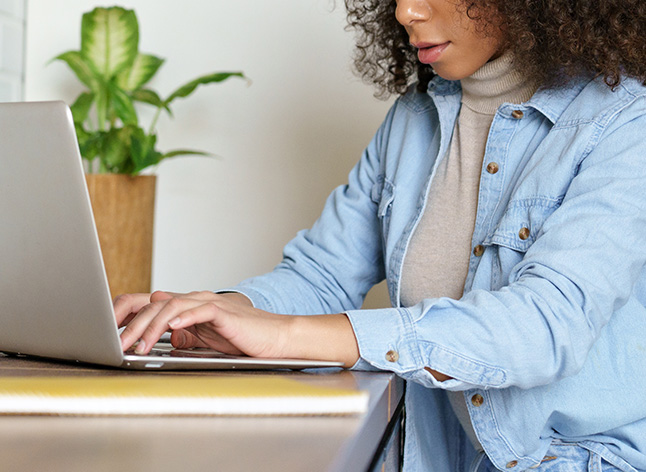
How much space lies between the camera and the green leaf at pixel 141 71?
217 cm

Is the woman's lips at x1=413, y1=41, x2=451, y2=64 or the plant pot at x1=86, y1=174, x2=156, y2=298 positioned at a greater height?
the woman's lips at x1=413, y1=41, x2=451, y2=64

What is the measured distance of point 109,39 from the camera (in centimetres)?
212

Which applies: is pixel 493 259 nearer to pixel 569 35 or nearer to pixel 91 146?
pixel 569 35

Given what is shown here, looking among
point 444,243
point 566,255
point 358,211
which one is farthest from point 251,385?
point 358,211

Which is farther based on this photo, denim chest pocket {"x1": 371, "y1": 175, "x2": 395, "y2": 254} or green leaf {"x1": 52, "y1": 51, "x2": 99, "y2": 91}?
green leaf {"x1": 52, "y1": 51, "x2": 99, "y2": 91}

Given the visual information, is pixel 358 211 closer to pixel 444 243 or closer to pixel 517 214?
pixel 444 243

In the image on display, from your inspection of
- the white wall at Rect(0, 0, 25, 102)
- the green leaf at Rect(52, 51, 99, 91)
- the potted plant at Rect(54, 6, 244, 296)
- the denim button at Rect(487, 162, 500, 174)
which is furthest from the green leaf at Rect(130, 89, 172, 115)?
the denim button at Rect(487, 162, 500, 174)

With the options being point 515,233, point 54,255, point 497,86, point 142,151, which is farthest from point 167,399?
point 142,151

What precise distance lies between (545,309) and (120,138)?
1.50 metres

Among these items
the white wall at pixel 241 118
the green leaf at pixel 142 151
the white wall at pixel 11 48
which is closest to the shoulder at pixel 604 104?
the white wall at pixel 241 118

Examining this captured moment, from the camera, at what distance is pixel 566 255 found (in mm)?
853

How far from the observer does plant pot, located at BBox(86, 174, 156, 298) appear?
2.04 metres

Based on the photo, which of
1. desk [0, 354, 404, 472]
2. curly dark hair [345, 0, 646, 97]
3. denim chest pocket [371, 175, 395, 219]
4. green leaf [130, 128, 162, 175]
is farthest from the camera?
green leaf [130, 128, 162, 175]

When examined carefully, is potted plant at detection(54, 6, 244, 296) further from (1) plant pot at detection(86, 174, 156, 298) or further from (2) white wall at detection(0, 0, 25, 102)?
(2) white wall at detection(0, 0, 25, 102)
